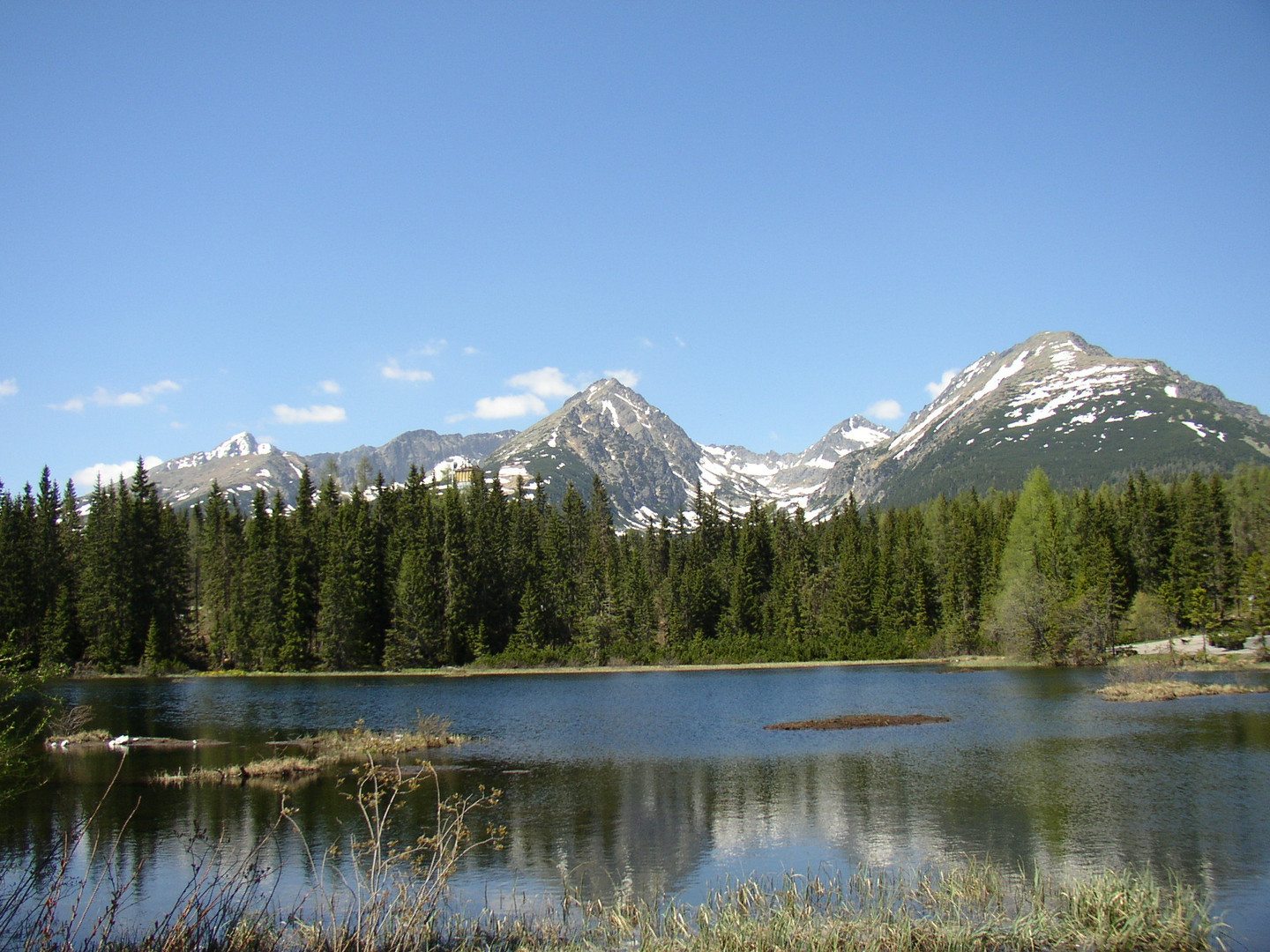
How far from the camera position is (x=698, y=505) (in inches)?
5468

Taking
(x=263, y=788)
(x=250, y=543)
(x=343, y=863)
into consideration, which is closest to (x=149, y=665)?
(x=250, y=543)

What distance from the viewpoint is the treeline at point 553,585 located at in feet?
305

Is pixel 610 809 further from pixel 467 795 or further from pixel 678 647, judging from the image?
pixel 678 647

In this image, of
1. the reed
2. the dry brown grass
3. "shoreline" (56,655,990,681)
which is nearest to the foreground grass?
the reed

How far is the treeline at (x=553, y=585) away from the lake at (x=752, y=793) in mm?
36598

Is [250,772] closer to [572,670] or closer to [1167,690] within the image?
[1167,690]

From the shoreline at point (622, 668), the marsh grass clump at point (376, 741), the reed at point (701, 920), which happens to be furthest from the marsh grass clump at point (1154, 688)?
the marsh grass clump at point (376, 741)

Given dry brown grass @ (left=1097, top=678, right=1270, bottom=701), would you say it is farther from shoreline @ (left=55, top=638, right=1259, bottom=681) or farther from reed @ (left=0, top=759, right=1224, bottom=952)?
reed @ (left=0, top=759, right=1224, bottom=952)

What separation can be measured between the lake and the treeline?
120 feet

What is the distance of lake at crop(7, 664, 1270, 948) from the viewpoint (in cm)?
2247

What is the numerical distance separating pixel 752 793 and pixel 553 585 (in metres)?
80.0

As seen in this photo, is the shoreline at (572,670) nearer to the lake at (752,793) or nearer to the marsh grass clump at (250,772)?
the lake at (752,793)

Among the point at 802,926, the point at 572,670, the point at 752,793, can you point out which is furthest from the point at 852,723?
the point at 572,670

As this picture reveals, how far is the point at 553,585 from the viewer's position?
363ft
